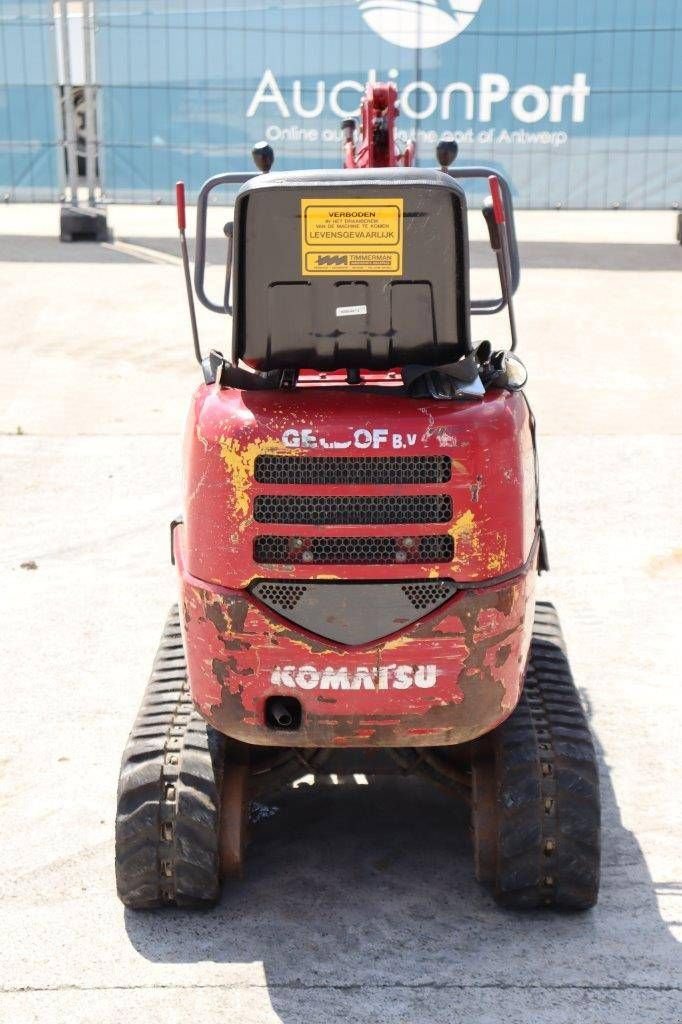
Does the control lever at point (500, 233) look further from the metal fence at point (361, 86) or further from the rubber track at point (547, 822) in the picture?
the metal fence at point (361, 86)

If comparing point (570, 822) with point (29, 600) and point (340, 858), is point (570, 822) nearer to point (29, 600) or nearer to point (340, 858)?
point (340, 858)

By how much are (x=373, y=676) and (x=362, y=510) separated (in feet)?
1.83

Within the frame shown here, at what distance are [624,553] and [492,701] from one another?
4623mm

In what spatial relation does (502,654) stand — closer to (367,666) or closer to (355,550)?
(367,666)

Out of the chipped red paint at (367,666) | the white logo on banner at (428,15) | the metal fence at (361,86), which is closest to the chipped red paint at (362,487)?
the chipped red paint at (367,666)

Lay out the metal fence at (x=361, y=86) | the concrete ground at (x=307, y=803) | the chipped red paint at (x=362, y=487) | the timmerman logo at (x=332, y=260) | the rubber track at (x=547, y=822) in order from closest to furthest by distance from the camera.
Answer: the chipped red paint at (x=362, y=487) → the timmerman logo at (x=332, y=260) → the concrete ground at (x=307, y=803) → the rubber track at (x=547, y=822) → the metal fence at (x=361, y=86)

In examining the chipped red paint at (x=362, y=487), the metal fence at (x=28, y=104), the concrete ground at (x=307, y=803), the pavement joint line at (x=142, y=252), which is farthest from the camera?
the metal fence at (x=28, y=104)

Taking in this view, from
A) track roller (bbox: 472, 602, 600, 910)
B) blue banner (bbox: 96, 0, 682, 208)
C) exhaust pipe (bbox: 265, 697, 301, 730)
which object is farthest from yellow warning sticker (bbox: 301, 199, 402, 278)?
blue banner (bbox: 96, 0, 682, 208)

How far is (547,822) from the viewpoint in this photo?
492cm

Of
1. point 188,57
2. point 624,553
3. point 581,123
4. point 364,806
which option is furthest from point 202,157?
point 364,806

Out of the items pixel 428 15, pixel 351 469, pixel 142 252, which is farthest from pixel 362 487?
pixel 428 15

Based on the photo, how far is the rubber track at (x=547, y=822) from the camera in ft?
16.1

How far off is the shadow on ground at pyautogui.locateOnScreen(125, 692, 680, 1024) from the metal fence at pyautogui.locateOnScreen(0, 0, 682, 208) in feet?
59.3

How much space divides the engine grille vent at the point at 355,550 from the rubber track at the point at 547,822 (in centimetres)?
94
